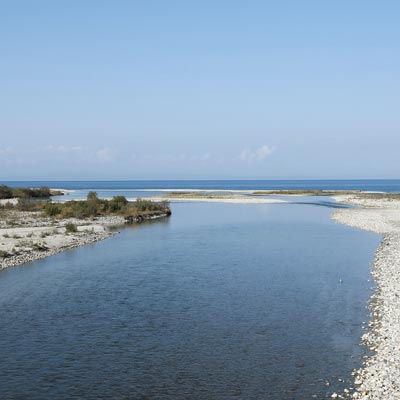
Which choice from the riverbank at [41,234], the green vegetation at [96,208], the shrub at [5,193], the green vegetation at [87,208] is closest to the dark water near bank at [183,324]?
the riverbank at [41,234]

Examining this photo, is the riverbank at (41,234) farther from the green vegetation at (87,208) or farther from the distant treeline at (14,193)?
the distant treeline at (14,193)

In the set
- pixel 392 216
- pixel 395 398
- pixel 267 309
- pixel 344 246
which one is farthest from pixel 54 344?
pixel 392 216

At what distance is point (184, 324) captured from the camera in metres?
19.3

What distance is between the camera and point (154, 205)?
7456 cm

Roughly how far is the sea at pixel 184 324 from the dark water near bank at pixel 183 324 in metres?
0.06

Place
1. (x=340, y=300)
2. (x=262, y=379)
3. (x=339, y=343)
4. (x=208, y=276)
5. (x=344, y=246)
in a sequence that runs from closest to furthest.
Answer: (x=262, y=379), (x=339, y=343), (x=340, y=300), (x=208, y=276), (x=344, y=246)

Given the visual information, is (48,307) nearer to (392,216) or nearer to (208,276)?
(208,276)

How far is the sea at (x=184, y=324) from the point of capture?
14.0 metres

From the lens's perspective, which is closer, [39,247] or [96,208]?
[39,247]

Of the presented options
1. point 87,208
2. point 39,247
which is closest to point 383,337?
point 39,247

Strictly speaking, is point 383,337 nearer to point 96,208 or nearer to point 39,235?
point 39,235

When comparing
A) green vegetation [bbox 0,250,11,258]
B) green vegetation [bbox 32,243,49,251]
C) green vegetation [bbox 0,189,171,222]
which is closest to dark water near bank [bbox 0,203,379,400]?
green vegetation [bbox 32,243,49,251]

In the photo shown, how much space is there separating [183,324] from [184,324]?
36mm

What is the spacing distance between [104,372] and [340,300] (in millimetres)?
11891
